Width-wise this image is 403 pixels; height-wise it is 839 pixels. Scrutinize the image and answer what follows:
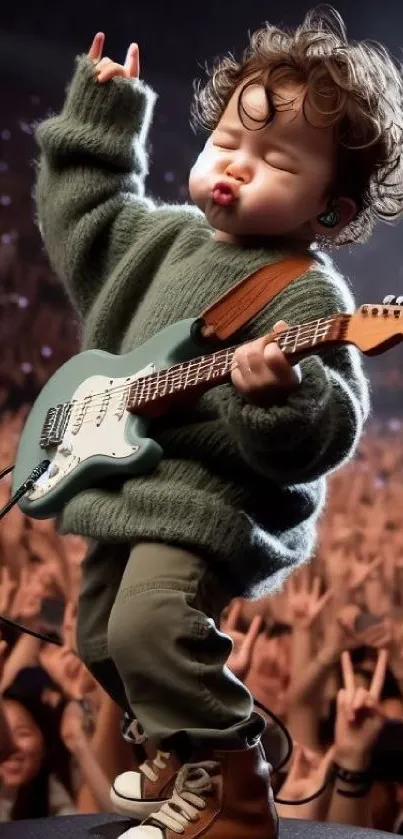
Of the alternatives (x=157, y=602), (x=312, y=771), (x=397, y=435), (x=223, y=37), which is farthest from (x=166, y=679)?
(x=223, y=37)

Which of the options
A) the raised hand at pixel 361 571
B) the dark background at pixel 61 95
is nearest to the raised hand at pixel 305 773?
the raised hand at pixel 361 571

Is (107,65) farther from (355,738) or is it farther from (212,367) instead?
(355,738)

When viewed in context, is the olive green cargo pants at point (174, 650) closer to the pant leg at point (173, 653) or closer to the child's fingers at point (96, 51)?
the pant leg at point (173, 653)

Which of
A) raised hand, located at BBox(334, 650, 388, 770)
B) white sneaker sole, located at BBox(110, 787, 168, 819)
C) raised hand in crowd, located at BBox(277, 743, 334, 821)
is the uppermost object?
white sneaker sole, located at BBox(110, 787, 168, 819)

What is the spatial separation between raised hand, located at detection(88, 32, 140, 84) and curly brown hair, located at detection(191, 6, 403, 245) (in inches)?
4.0

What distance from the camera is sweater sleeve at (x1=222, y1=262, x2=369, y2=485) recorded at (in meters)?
0.75

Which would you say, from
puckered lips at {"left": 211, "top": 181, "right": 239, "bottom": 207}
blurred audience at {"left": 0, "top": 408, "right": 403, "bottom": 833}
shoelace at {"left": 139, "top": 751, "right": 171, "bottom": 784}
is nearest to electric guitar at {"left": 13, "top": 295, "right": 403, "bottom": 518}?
puckered lips at {"left": 211, "top": 181, "right": 239, "bottom": 207}

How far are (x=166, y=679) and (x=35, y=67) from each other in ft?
4.10

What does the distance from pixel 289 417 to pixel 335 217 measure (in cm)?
23

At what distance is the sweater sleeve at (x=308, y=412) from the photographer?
750mm

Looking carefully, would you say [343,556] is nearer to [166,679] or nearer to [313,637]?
[313,637]

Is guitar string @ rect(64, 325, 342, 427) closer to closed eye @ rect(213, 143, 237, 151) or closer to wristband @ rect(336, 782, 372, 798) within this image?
closed eye @ rect(213, 143, 237, 151)

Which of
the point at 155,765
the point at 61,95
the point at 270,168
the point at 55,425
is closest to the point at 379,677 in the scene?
the point at 155,765

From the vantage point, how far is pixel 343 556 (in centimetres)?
165
